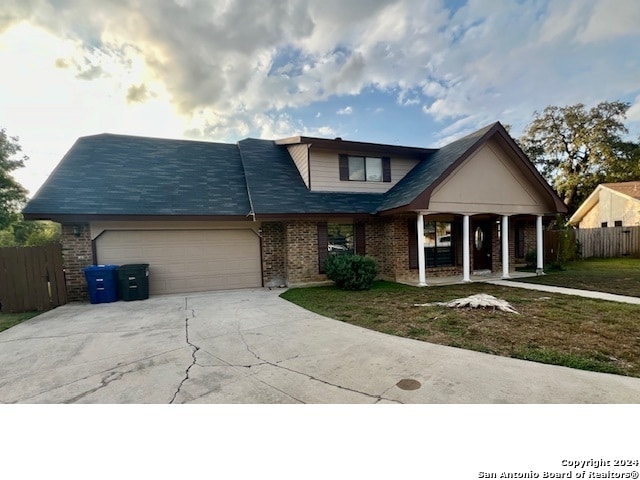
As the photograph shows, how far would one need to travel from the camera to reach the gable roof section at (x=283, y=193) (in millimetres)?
9984

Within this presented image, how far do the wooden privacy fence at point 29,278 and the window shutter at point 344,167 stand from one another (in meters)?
9.49

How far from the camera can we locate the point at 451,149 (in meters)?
11.6

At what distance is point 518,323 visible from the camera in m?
5.44

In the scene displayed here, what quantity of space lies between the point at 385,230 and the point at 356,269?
9.18ft

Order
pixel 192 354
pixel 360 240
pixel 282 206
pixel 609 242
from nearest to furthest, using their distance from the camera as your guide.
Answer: pixel 192 354 < pixel 282 206 < pixel 360 240 < pixel 609 242

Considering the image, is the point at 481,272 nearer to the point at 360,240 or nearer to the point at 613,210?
the point at 360,240

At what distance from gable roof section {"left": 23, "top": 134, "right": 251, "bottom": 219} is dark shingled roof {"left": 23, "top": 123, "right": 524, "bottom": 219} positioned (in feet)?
0.08

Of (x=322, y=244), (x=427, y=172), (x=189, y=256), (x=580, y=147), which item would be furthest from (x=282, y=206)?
(x=580, y=147)

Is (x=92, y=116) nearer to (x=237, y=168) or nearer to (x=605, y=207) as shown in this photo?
(x=237, y=168)

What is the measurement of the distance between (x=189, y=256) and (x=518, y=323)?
9.33 meters

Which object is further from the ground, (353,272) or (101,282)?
(101,282)

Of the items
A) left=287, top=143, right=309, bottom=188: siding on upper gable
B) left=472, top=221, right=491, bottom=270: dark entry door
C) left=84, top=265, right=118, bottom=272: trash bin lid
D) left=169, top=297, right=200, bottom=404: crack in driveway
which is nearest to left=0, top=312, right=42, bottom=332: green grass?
left=84, top=265, right=118, bottom=272: trash bin lid
